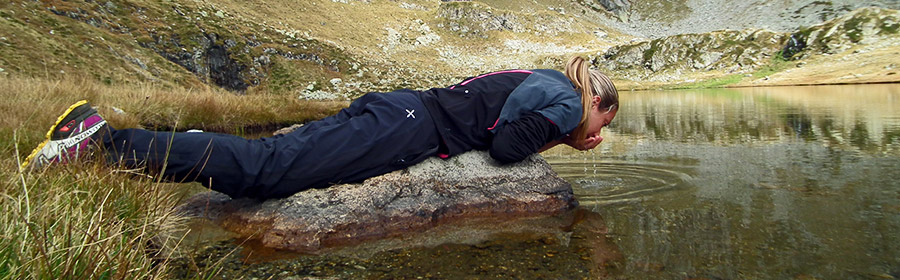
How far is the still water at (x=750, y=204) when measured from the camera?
2789mm

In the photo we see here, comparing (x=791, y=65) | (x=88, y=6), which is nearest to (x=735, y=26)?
(x=791, y=65)

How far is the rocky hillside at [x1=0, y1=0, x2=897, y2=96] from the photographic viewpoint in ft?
65.5

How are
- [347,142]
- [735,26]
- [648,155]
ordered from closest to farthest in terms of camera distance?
[347,142]
[648,155]
[735,26]

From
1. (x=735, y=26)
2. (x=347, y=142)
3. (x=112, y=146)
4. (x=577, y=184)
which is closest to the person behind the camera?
(x=112, y=146)

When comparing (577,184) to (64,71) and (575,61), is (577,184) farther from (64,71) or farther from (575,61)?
(64,71)

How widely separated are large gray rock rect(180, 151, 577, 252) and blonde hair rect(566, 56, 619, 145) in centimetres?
60

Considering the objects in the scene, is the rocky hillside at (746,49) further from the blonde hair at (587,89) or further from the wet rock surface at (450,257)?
the wet rock surface at (450,257)

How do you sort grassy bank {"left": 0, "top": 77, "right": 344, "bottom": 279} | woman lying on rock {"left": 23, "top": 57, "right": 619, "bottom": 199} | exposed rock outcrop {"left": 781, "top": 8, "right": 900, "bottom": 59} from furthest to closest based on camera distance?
exposed rock outcrop {"left": 781, "top": 8, "right": 900, "bottom": 59} → woman lying on rock {"left": 23, "top": 57, "right": 619, "bottom": 199} → grassy bank {"left": 0, "top": 77, "right": 344, "bottom": 279}

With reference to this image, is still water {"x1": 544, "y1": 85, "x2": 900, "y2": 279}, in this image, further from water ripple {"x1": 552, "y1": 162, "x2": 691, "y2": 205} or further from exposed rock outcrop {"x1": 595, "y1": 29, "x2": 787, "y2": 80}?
exposed rock outcrop {"x1": 595, "y1": 29, "x2": 787, "y2": 80}

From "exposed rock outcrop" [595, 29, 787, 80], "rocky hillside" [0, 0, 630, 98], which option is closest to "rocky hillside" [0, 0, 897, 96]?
"rocky hillside" [0, 0, 630, 98]

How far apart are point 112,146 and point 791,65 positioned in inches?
2800

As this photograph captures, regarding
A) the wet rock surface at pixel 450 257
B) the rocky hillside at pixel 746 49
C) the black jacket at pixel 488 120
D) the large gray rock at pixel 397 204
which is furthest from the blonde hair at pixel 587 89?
the rocky hillside at pixel 746 49

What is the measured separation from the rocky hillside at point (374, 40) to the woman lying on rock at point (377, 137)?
5.63m

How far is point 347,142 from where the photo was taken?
12.4ft
